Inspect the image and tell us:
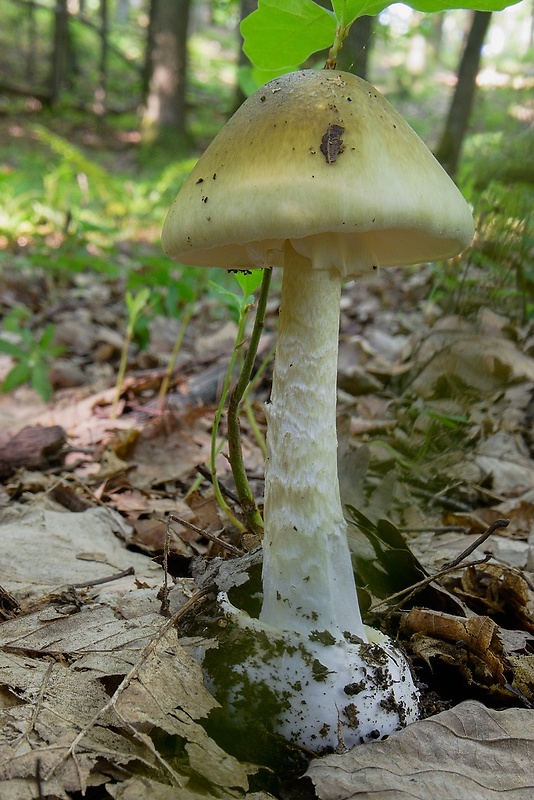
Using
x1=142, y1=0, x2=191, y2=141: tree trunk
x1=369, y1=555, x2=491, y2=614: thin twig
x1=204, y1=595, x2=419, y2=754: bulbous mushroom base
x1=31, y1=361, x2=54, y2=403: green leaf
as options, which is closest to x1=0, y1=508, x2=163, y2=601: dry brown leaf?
x1=204, y1=595, x2=419, y2=754: bulbous mushroom base

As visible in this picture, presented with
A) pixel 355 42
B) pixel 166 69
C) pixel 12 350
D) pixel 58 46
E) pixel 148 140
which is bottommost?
pixel 12 350

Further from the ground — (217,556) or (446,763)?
(217,556)

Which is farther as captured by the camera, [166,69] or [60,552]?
[166,69]

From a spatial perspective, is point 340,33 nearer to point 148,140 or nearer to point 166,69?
point 166,69

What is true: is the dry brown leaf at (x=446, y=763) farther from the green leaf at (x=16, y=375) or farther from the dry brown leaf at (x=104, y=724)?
the green leaf at (x=16, y=375)

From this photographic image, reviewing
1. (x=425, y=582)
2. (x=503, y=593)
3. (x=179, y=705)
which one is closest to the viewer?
(x=179, y=705)

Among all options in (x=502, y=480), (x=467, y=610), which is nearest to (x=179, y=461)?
(x=502, y=480)

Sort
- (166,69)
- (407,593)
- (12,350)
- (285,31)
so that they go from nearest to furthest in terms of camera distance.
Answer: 1. (285,31)
2. (407,593)
3. (12,350)
4. (166,69)

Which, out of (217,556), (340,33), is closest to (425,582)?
(217,556)
